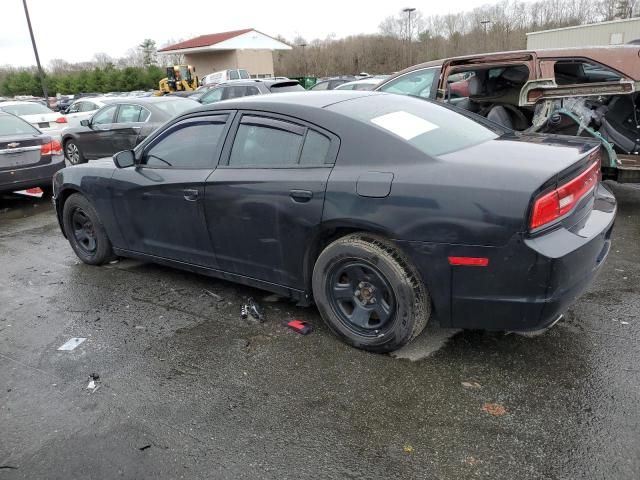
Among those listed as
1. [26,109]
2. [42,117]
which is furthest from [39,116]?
[26,109]

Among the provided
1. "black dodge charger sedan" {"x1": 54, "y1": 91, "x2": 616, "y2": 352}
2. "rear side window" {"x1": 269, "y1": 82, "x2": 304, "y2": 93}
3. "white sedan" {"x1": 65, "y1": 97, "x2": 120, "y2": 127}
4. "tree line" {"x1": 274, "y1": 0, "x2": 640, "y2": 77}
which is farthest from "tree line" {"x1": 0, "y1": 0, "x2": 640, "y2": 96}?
"black dodge charger sedan" {"x1": 54, "y1": 91, "x2": 616, "y2": 352}

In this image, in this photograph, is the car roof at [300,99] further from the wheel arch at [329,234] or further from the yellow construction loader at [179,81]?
the yellow construction loader at [179,81]

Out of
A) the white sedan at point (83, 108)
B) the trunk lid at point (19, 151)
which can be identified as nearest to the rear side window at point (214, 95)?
the white sedan at point (83, 108)

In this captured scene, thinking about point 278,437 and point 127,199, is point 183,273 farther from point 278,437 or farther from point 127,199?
point 278,437

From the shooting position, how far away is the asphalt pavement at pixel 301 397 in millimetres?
2420

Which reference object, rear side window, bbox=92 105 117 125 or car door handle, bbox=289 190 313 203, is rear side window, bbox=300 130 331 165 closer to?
car door handle, bbox=289 190 313 203

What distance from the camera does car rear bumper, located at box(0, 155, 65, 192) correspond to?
25.3ft

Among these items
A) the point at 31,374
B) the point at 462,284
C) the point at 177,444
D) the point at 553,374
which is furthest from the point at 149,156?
the point at 553,374

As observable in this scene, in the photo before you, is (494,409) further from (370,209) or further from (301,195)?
(301,195)

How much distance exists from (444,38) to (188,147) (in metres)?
61.6

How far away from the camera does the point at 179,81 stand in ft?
108

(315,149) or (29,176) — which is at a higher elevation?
(315,149)

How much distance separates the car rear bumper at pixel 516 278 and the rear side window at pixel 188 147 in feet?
5.75

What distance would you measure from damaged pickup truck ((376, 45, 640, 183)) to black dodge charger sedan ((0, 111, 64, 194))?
19.4ft
